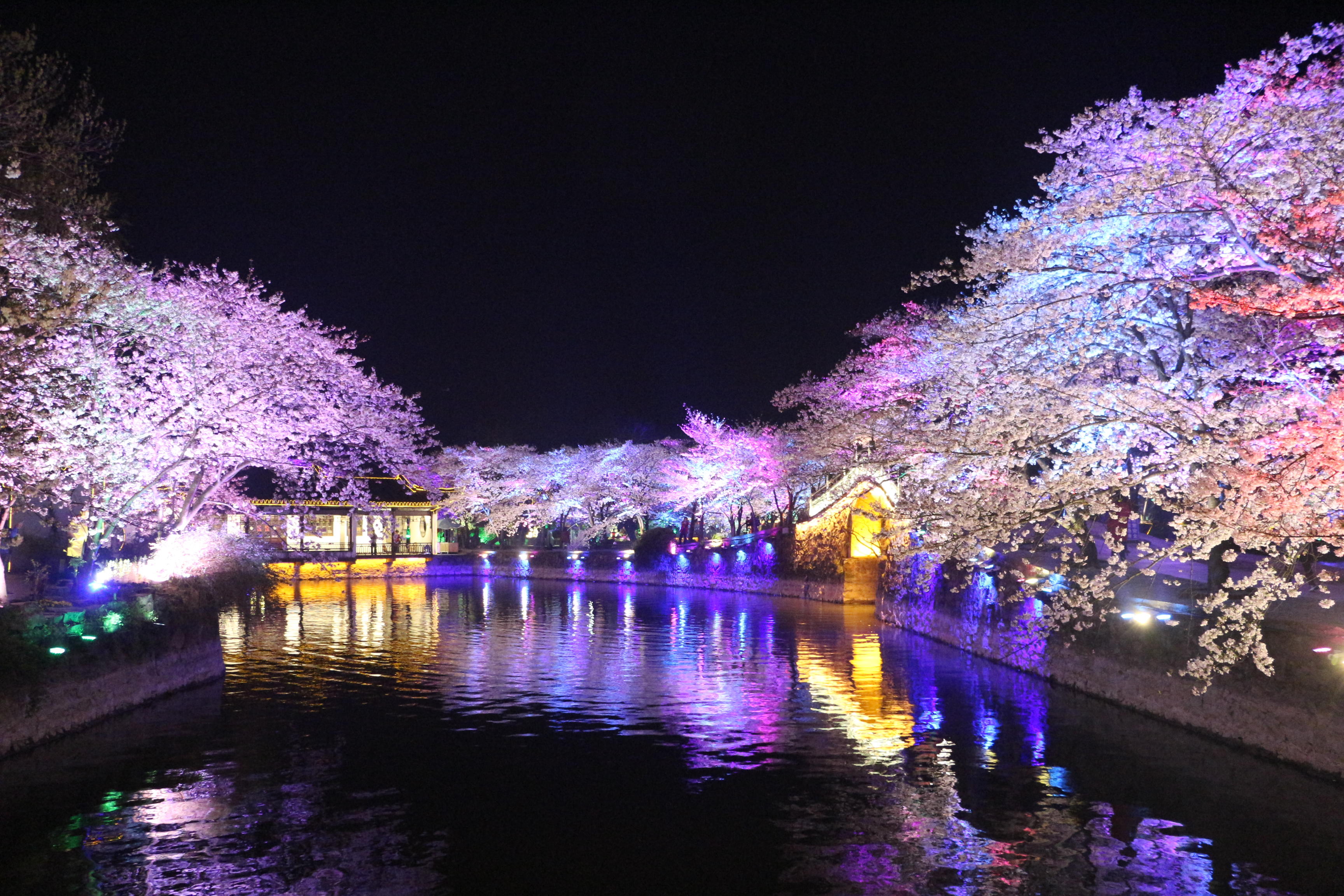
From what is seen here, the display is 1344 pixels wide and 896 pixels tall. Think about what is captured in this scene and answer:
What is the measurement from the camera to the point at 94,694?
644 inches

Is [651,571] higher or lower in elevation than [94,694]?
lower

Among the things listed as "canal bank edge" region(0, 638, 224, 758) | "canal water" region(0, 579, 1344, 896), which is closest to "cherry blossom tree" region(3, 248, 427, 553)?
"canal bank edge" region(0, 638, 224, 758)

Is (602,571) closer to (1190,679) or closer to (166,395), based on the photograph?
(166,395)

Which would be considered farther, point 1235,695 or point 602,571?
point 602,571

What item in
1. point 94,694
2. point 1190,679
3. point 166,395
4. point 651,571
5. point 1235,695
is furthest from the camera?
point 651,571

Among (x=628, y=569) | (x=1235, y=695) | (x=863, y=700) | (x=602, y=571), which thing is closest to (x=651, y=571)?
(x=628, y=569)

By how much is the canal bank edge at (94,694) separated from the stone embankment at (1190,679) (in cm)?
1832

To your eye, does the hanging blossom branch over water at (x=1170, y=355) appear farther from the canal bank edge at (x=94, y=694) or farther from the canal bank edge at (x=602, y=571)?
the canal bank edge at (x=602, y=571)

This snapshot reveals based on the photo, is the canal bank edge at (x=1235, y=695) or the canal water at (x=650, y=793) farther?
the canal bank edge at (x=1235, y=695)

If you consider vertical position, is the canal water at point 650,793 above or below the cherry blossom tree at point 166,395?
below

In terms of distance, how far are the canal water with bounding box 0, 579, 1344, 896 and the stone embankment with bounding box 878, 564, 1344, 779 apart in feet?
1.47

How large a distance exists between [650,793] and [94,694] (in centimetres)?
986

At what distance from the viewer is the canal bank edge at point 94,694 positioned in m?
14.1

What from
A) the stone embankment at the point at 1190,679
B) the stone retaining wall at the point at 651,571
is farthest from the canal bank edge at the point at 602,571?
the stone embankment at the point at 1190,679
